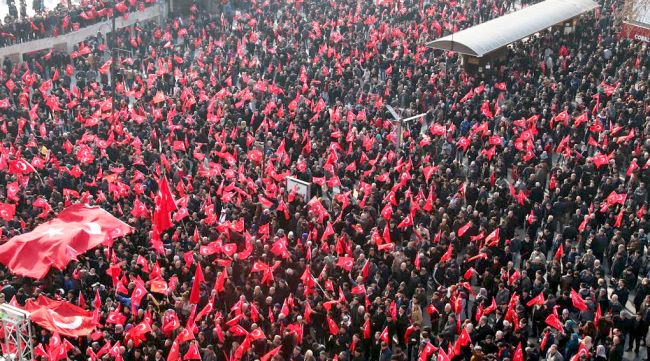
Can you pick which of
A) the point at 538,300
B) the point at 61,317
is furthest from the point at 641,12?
the point at 61,317

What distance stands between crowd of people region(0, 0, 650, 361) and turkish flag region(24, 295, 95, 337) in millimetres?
339

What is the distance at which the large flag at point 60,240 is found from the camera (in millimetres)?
→ 15992

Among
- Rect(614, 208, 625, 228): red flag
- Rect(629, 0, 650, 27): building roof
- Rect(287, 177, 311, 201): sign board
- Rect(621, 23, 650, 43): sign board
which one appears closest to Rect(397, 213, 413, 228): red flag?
Rect(287, 177, 311, 201): sign board

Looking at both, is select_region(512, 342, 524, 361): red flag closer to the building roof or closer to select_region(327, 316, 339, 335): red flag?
select_region(327, 316, 339, 335): red flag

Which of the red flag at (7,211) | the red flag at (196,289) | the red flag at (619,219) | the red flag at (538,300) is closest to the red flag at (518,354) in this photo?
the red flag at (538,300)

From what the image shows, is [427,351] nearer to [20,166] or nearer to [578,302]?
[578,302]

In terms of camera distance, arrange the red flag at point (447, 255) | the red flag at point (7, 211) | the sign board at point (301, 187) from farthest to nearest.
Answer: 1. the sign board at point (301, 187)
2. the red flag at point (7, 211)
3. the red flag at point (447, 255)

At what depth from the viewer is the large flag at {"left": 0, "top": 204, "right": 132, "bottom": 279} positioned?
16.0m

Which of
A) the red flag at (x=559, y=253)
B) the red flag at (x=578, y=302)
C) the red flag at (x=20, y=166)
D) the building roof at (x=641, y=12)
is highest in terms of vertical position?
the building roof at (x=641, y=12)

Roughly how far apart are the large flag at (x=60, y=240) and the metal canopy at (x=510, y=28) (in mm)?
14036

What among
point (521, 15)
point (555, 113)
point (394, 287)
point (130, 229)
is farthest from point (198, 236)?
point (521, 15)

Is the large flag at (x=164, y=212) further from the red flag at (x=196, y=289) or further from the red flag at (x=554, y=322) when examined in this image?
the red flag at (x=554, y=322)

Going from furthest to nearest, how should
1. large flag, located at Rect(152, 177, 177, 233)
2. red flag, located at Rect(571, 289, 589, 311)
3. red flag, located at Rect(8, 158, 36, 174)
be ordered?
red flag, located at Rect(8, 158, 36, 174) < large flag, located at Rect(152, 177, 177, 233) < red flag, located at Rect(571, 289, 589, 311)

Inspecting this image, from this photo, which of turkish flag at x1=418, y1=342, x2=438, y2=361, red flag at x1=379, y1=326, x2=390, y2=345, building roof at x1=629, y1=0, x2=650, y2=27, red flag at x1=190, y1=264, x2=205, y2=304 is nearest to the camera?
turkish flag at x1=418, y1=342, x2=438, y2=361
